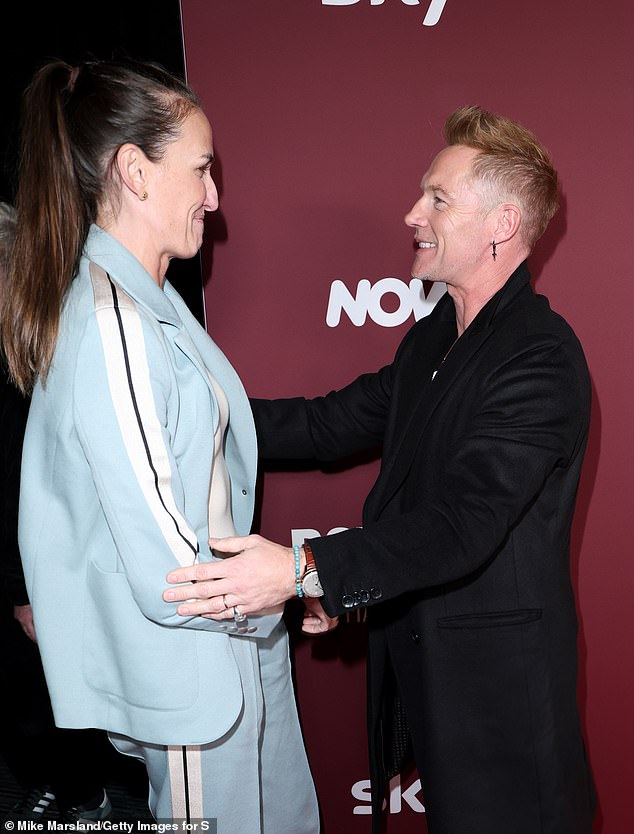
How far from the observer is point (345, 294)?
2135 mm

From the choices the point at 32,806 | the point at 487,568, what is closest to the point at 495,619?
the point at 487,568

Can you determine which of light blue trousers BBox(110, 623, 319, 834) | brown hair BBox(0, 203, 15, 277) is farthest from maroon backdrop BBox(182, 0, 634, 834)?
light blue trousers BBox(110, 623, 319, 834)

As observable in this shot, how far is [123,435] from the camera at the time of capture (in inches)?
53.4

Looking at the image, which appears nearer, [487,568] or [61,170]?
[61,170]

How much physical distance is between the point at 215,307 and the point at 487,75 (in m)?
0.86

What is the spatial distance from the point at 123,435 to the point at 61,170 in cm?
49

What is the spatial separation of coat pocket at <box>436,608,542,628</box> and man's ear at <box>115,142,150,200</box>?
40.6 inches

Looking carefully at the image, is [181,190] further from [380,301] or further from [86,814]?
[86,814]

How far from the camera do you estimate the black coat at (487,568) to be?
1.58 meters

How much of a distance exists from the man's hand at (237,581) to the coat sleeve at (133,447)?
0.10 feet

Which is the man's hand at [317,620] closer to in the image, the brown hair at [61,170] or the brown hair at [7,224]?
the brown hair at [61,170]

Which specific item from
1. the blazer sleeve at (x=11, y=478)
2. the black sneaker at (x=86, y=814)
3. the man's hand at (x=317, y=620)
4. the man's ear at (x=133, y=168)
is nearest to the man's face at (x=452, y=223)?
the man's ear at (x=133, y=168)

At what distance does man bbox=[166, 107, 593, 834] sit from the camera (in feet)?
5.18

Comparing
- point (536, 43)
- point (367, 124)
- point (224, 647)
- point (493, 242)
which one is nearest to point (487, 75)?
point (536, 43)
